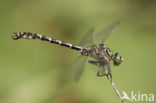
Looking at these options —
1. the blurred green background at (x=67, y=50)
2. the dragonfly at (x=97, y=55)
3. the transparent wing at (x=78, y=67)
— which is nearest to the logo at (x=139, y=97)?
the blurred green background at (x=67, y=50)

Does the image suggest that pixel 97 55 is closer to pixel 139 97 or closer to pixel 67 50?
pixel 139 97

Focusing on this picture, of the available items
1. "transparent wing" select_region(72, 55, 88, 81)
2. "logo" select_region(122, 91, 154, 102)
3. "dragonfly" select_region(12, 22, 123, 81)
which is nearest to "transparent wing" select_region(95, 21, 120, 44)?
"dragonfly" select_region(12, 22, 123, 81)

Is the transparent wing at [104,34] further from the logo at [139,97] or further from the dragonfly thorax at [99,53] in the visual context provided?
the logo at [139,97]

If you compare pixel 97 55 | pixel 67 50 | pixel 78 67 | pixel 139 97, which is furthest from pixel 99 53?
pixel 67 50

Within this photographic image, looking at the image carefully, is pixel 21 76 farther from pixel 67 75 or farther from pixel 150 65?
pixel 150 65

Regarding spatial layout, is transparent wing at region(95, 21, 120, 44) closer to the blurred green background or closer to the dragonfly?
the dragonfly

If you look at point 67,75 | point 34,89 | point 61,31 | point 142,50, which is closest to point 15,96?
point 34,89
